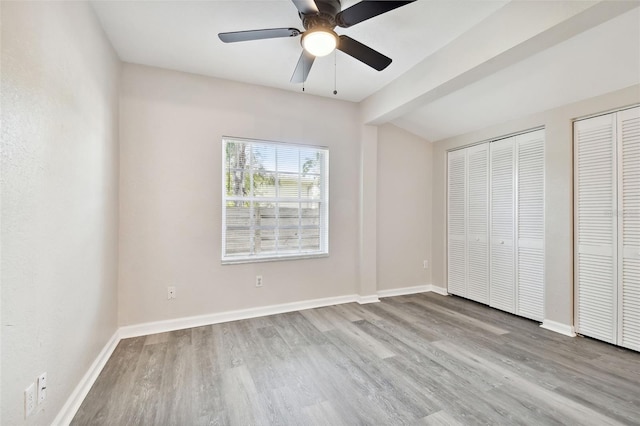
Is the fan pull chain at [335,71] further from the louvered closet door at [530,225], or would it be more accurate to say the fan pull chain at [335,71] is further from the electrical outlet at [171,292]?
the electrical outlet at [171,292]

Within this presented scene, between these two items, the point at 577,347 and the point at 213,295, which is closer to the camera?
the point at 577,347

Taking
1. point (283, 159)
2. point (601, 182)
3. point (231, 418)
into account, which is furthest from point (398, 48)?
point (231, 418)

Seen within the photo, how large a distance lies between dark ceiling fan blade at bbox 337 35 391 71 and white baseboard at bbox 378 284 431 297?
3.03m

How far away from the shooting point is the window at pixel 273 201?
328 cm

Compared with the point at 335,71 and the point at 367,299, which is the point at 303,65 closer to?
the point at 335,71

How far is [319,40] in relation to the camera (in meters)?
1.87

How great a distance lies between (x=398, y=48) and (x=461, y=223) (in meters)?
2.61

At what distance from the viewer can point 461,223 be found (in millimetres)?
4082

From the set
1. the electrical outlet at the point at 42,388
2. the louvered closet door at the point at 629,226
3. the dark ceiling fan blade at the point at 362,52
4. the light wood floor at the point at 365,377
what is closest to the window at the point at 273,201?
the light wood floor at the point at 365,377

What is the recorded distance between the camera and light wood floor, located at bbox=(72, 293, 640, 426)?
171cm

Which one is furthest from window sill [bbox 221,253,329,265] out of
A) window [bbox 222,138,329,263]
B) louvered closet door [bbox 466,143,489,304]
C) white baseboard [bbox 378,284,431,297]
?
louvered closet door [bbox 466,143,489,304]

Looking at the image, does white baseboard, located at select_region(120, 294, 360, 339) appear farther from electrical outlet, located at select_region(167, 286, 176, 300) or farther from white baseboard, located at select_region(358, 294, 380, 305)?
electrical outlet, located at select_region(167, 286, 176, 300)

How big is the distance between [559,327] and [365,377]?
2.27 metres

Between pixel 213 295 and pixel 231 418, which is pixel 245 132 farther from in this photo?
pixel 231 418
